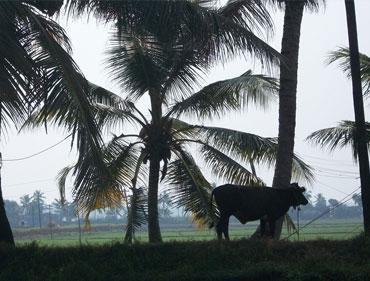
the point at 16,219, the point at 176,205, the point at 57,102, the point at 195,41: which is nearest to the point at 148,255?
the point at 57,102

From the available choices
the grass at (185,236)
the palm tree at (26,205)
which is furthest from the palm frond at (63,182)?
the palm tree at (26,205)

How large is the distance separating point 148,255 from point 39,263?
1.78m

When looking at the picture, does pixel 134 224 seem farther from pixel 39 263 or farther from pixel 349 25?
pixel 349 25

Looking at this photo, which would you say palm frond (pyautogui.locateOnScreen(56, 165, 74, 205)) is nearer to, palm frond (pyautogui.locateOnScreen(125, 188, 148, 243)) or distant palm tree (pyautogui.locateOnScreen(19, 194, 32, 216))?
palm frond (pyautogui.locateOnScreen(125, 188, 148, 243))

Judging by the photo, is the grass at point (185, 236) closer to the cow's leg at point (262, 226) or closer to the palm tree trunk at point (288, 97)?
→ the cow's leg at point (262, 226)

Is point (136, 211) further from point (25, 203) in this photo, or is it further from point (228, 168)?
point (25, 203)

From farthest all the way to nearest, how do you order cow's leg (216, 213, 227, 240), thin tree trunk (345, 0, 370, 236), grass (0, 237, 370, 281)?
thin tree trunk (345, 0, 370, 236) < cow's leg (216, 213, 227, 240) < grass (0, 237, 370, 281)

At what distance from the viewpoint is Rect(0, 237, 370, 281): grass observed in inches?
393

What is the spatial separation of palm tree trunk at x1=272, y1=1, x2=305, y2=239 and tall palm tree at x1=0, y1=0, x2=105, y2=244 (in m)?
5.37

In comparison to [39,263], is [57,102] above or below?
above

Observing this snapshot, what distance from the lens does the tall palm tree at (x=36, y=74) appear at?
10133 millimetres

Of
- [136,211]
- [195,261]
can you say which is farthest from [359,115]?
[136,211]

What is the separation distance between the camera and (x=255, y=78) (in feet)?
54.3

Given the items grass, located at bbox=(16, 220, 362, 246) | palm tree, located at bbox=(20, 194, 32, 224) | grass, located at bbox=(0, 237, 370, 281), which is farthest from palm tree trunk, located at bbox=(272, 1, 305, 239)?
palm tree, located at bbox=(20, 194, 32, 224)
